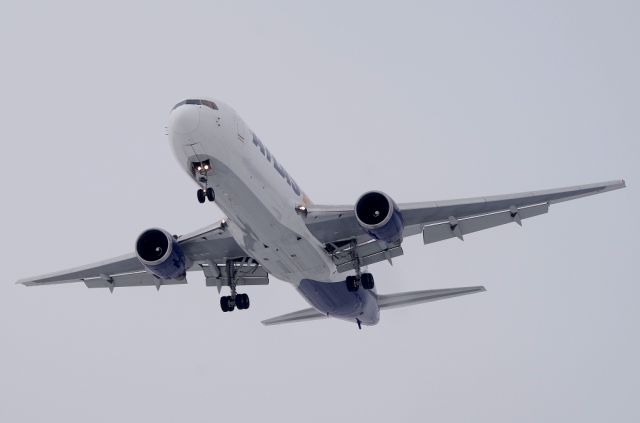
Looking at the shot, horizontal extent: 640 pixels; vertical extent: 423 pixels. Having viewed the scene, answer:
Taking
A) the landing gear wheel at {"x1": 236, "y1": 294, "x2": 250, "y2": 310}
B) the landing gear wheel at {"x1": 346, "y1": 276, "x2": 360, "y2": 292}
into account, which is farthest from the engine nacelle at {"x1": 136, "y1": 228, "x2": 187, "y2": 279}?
Result: the landing gear wheel at {"x1": 346, "y1": 276, "x2": 360, "y2": 292}

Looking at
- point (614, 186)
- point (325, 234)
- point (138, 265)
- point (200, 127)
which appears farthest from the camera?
point (138, 265)

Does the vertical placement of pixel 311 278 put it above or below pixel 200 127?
below

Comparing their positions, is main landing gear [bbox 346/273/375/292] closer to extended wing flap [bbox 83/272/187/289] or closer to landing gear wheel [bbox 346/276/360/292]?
landing gear wheel [bbox 346/276/360/292]

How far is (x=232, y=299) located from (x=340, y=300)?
158 inches

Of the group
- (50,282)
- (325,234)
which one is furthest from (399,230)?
(50,282)

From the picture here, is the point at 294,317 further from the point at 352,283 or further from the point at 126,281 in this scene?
the point at 126,281

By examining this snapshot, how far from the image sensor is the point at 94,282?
37875 mm

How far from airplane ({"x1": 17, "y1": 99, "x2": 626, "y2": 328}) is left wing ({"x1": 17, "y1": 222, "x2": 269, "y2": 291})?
4 cm

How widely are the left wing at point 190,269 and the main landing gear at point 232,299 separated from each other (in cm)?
19

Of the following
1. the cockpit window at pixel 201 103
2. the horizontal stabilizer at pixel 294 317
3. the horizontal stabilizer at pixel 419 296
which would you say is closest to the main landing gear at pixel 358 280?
the horizontal stabilizer at pixel 419 296

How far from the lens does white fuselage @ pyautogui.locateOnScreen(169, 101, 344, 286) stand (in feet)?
93.9

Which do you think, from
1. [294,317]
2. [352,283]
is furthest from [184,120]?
[294,317]

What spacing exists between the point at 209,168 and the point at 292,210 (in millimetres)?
3731

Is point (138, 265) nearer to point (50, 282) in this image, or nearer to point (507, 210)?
point (50, 282)
